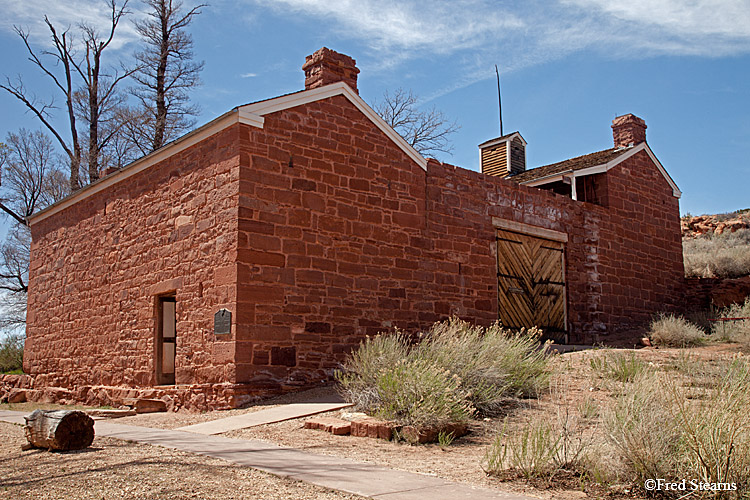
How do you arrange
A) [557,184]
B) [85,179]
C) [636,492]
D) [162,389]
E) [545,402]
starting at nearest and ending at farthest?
[636,492], [545,402], [162,389], [557,184], [85,179]

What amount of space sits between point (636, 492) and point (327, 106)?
848 centimetres

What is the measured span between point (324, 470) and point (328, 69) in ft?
27.1

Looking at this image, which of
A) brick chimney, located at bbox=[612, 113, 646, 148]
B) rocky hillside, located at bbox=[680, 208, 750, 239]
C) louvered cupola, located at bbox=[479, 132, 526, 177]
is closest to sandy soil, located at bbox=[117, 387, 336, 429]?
brick chimney, located at bbox=[612, 113, 646, 148]

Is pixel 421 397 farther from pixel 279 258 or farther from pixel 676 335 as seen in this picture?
pixel 676 335

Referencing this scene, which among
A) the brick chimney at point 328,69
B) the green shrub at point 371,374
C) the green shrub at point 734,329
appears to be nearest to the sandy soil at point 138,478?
the green shrub at point 371,374

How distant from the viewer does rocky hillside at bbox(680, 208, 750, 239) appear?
3266 centimetres

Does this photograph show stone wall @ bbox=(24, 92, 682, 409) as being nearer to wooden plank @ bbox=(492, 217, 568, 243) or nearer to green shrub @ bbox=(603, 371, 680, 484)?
wooden plank @ bbox=(492, 217, 568, 243)

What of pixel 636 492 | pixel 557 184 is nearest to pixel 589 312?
pixel 557 184

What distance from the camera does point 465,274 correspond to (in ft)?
43.5

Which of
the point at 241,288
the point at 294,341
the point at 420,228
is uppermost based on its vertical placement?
the point at 420,228

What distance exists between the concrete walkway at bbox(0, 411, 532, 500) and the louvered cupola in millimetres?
16088

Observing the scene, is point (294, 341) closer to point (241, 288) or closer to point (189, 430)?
point (241, 288)

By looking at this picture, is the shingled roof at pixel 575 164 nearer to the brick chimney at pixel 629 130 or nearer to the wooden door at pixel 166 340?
the brick chimney at pixel 629 130

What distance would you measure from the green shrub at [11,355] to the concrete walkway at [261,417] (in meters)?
15.3
